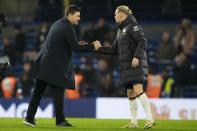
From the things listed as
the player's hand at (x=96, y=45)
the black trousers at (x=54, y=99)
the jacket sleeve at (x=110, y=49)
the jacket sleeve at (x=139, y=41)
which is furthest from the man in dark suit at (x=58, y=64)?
the jacket sleeve at (x=139, y=41)

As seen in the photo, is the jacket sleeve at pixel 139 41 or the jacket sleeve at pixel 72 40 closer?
the jacket sleeve at pixel 139 41

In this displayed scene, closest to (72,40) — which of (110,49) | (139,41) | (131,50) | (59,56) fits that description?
(59,56)

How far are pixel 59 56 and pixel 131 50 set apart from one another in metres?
1.23

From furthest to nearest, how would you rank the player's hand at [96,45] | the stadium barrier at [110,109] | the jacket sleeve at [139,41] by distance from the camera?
the stadium barrier at [110,109] → the player's hand at [96,45] → the jacket sleeve at [139,41]

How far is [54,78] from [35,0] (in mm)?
19442

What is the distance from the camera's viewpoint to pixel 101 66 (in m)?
19.1

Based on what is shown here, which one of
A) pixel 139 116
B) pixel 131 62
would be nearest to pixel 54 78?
pixel 131 62

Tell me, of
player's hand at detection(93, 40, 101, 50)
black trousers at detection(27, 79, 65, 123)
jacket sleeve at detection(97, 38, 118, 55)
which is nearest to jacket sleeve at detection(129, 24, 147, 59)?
jacket sleeve at detection(97, 38, 118, 55)

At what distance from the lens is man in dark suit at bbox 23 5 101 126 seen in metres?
10.4

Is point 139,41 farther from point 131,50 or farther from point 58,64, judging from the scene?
point 58,64

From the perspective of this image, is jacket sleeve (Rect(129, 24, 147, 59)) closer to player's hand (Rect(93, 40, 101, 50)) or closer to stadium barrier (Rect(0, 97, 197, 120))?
player's hand (Rect(93, 40, 101, 50))

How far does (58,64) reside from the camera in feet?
34.1

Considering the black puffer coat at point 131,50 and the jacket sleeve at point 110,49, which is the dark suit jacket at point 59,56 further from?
the black puffer coat at point 131,50

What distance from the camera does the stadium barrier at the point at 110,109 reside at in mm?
16734
